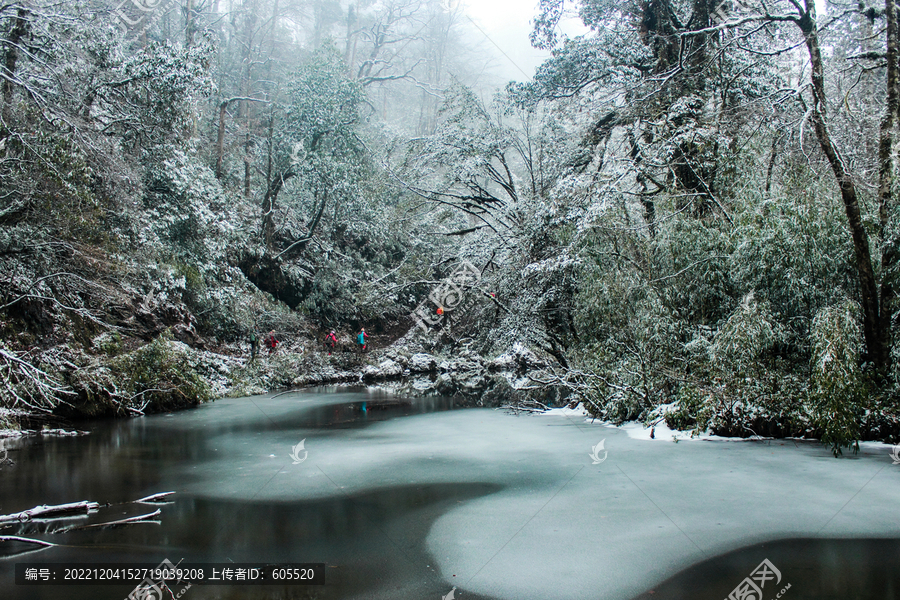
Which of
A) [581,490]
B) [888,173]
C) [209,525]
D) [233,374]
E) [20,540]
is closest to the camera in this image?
[20,540]

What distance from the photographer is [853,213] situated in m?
5.11

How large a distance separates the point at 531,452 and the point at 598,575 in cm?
308

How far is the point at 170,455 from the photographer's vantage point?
240 inches

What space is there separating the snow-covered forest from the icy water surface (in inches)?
48.3

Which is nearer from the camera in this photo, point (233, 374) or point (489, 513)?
point (489, 513)

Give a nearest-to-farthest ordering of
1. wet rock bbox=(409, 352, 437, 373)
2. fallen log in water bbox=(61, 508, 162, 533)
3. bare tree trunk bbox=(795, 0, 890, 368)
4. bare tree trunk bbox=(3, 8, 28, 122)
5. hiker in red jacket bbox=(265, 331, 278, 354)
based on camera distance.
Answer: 1. fallen log in water bbox=(61, 508, 162, 533)
2. bare tree trunk bbox=(795, 0, 890, 368)
3. bare tree trunk bbox=(3, 8, 28, 122)
4. wet rock bbox=(409, 352, 437, 373)
5. hiker in red jacket bbox=(265, 331, 278, 354)

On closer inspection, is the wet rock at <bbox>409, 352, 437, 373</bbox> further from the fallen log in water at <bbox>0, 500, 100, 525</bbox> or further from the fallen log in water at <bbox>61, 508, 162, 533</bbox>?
the fallen log in water at <bbox>61, 508, 162, 533</bbox>

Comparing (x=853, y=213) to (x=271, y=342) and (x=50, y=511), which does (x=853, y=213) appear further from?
(x=271, y=342)

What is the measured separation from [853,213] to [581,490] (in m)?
3.89

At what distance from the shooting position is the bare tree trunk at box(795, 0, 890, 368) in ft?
16.8

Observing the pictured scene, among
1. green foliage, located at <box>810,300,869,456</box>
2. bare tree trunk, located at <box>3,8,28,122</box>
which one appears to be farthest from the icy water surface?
bare tree trunk, located at <box>3,8,28,122</box>

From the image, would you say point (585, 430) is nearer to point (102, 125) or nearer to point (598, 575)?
point (598, 575)

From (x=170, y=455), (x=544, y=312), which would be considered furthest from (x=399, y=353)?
(x=170, y=455)

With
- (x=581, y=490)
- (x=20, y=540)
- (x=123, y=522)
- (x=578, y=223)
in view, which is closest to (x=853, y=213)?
(x=578, y=223)
